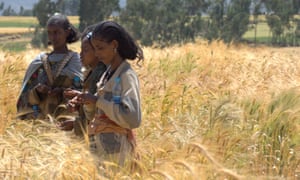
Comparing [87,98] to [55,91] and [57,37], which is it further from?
[57,37]

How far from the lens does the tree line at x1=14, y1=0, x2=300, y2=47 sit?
5744 cm

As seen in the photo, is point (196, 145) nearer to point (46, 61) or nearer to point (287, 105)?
point (287, 105)

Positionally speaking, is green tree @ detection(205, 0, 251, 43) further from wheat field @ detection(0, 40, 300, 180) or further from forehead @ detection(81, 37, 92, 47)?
forehead @ detection(81, 37, 92, 47)

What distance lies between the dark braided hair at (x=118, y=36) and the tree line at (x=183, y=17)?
1935 inches

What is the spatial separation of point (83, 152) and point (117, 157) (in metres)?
0.17

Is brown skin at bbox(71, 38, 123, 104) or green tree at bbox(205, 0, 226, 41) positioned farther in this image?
green tree at bbox(205, 0, 226, 41)

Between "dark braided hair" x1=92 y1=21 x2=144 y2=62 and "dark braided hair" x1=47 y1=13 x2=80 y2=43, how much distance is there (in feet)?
4.68

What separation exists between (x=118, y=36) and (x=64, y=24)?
4.95 ft

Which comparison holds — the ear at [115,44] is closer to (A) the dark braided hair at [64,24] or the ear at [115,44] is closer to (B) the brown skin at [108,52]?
(B) the brown skin at [108,52]

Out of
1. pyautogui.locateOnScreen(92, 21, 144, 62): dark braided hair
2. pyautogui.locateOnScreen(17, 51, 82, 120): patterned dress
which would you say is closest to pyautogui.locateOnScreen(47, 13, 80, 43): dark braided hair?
pyautogui.locateOnScreen(17, 51, 82, 120): patterned dress

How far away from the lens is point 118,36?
385 centimetres

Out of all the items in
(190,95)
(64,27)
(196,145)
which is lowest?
(190,95)

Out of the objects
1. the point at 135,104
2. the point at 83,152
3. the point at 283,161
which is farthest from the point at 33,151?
the point at 283,161

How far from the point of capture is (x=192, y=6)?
7025 cm
